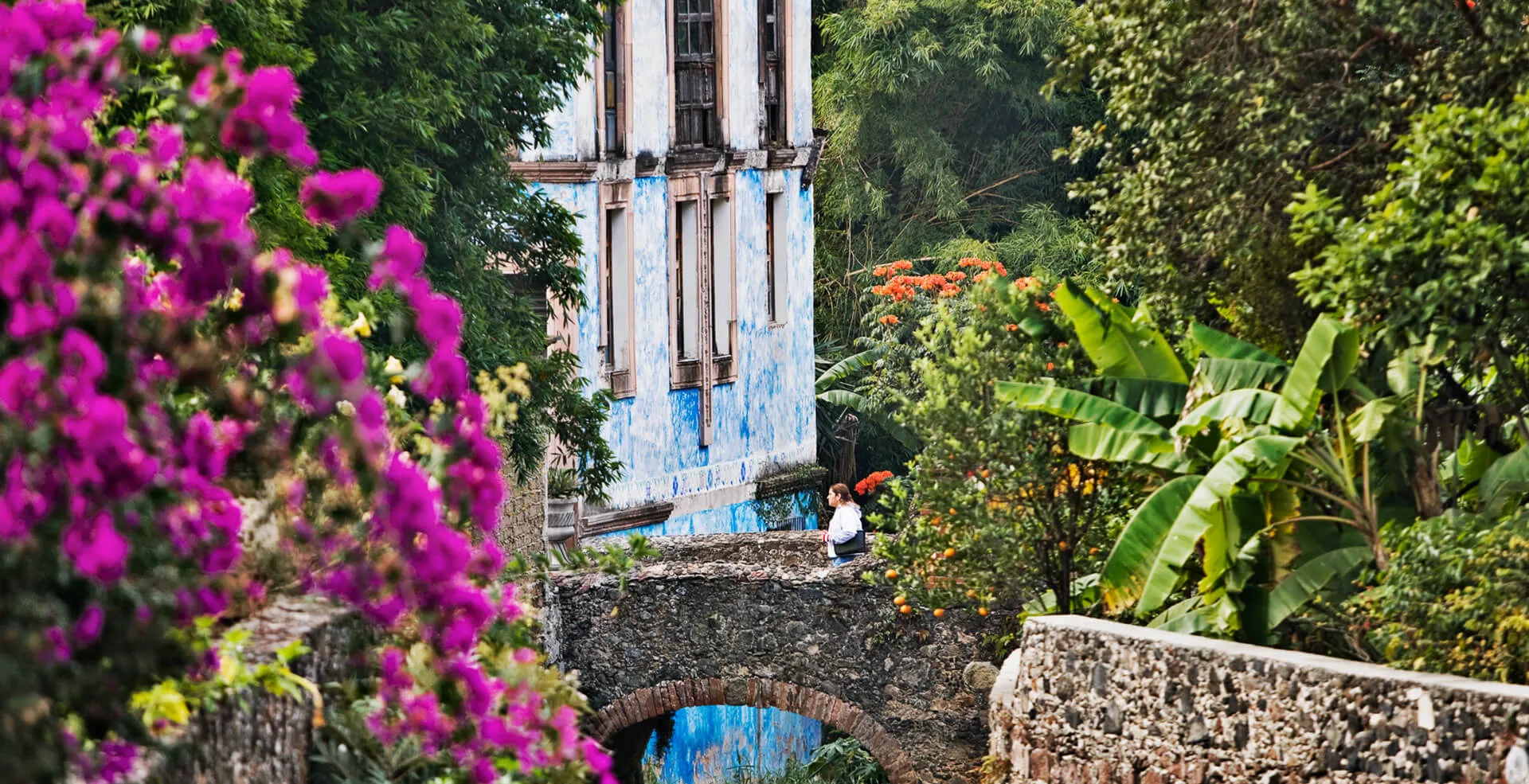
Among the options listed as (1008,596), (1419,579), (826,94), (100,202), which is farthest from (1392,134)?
(826,94)

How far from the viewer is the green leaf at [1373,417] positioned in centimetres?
1014

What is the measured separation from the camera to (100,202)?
3305 mm

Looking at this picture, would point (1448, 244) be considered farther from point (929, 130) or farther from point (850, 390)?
point (929, 130)

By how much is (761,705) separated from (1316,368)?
8.08 meters

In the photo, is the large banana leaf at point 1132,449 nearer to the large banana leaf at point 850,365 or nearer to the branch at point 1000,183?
the large banana leaf at point 850,365

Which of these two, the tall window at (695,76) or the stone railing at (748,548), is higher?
the tall window at (695,76)

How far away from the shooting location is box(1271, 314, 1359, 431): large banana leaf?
10.2m

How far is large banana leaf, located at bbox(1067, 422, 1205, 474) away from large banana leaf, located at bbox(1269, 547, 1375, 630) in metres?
0.96

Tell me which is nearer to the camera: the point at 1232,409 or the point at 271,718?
the point at 271,718

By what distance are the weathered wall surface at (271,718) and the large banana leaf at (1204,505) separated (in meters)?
5.58

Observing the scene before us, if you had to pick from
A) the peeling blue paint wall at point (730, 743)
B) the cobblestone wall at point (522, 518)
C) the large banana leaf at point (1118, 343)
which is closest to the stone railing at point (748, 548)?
the cobblestone wall at point (522, 518)

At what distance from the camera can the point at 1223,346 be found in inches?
436

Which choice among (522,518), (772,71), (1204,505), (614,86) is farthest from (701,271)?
(1204,505)

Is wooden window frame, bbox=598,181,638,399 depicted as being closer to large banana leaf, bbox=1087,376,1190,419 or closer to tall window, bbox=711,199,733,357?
tall window, bbox=711,199,733,357
